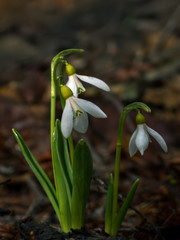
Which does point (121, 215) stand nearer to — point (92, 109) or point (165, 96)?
point (92, 109)

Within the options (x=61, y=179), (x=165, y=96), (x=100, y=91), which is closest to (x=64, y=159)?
(x=61, y=179)

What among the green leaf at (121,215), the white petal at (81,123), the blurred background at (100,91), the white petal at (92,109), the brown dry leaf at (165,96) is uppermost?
the white petal at (92,109)

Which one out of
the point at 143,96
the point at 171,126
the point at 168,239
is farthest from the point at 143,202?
the point at 143,96

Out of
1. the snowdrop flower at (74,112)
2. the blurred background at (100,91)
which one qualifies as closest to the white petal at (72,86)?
the snowdrop flower at (74,112)

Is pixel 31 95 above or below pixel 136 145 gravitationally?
below

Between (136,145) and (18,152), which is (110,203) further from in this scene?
(18,152)

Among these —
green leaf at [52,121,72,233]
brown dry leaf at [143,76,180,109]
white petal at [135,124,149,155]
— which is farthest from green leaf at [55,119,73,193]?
brown dry leaf at [143,76,180,109]

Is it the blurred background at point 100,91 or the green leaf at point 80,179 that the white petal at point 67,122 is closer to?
the green leaf at point 80,179
